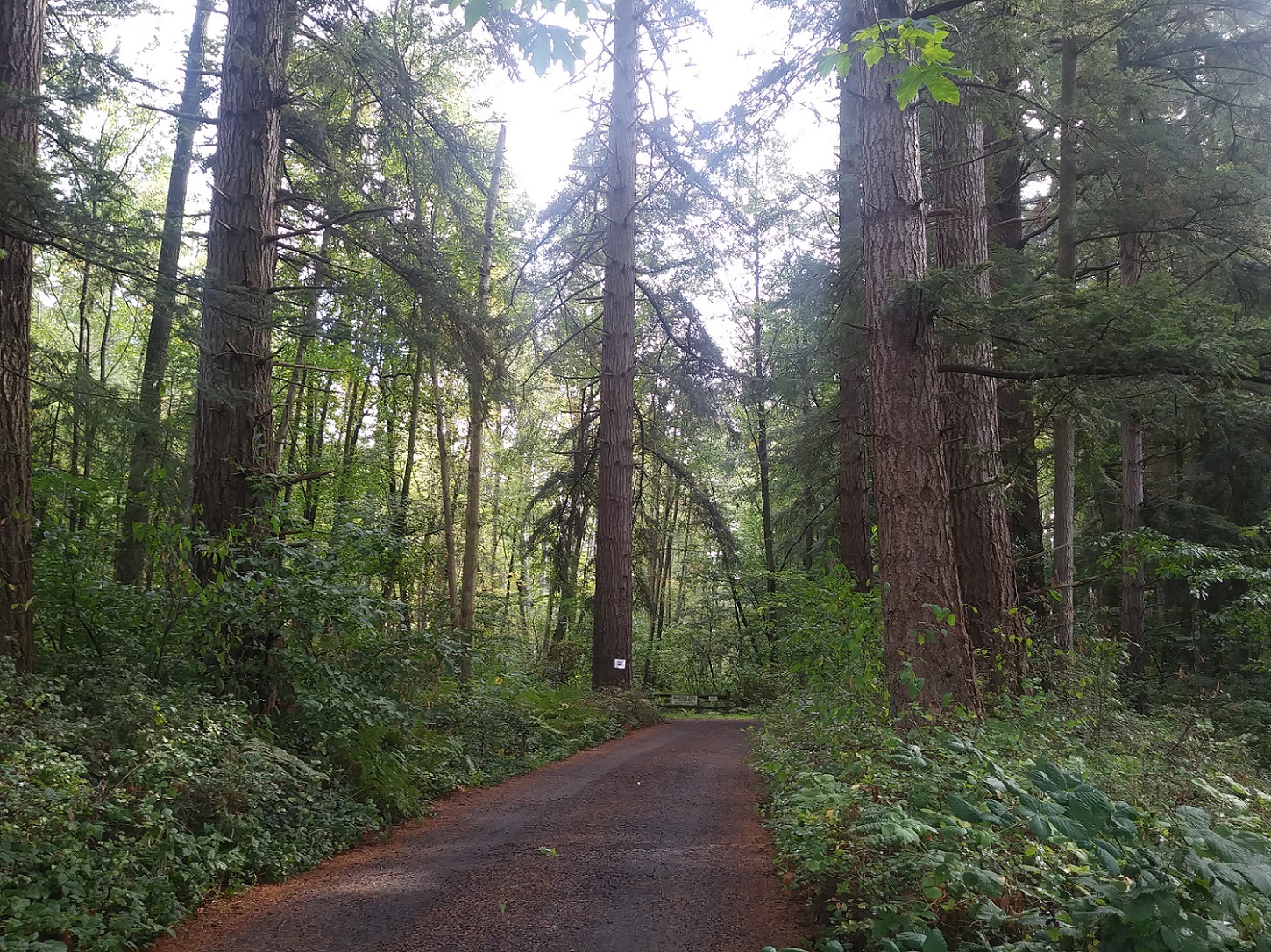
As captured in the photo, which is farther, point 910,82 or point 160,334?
point 160,334

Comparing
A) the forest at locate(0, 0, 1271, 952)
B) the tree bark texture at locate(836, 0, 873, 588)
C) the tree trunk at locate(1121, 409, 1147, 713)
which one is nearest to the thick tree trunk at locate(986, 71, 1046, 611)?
the forest at locate(0, 0, 1271, 952)

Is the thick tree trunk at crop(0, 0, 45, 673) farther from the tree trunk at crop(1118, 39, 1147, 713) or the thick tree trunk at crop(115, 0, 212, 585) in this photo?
the tree trunk at crop(1118, 39, 1147, 713)

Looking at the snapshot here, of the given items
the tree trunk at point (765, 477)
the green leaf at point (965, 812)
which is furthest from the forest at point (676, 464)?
the tree trunk at point (765, 477)

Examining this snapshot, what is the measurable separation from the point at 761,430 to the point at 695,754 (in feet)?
44.5

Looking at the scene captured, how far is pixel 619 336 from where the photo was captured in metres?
14.2

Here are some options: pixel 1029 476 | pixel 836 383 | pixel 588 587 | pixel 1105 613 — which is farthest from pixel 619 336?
pixel 588 587

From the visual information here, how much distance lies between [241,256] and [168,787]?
17.4 ft

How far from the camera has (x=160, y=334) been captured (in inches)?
474

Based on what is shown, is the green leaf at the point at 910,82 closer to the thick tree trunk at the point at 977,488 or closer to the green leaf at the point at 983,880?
the green leaf at the point at 983,880

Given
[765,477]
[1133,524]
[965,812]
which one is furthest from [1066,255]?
[765,477]

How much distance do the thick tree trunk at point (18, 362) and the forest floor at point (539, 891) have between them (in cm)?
327

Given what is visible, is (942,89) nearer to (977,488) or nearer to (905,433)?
(905,433)

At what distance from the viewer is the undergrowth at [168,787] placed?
141 inches

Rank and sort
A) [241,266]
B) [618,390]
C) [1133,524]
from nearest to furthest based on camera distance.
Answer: [241,266], [1133,524], [618,390]
